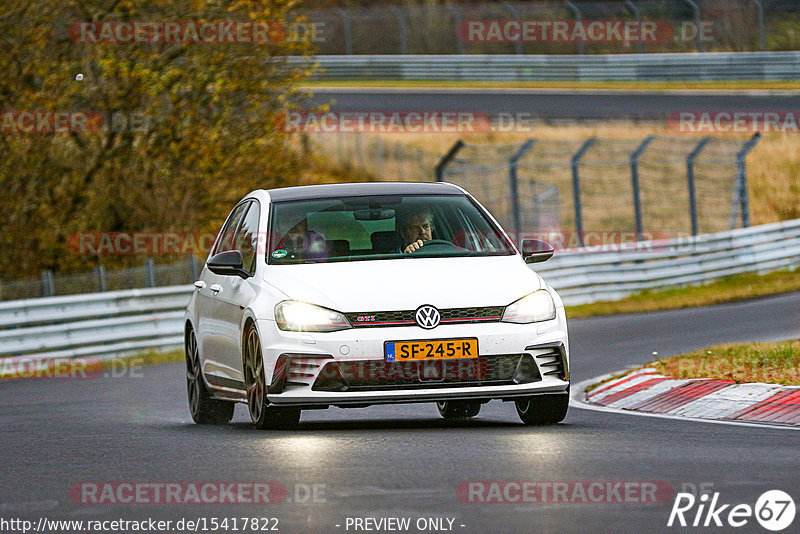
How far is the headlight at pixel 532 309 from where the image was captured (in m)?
9.88

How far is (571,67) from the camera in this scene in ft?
163

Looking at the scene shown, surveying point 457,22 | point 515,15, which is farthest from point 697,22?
point 457,22

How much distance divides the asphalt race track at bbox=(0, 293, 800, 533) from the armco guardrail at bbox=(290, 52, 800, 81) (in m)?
34.7

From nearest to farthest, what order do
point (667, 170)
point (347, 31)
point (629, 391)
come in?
point (629, 391)
point (667, 170)
point (347, 31)

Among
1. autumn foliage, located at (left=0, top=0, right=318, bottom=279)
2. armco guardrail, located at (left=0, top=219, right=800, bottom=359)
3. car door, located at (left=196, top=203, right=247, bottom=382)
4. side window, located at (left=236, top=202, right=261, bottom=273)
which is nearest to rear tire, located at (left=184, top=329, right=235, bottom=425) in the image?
car door, located at (left=196, top=203, right=247, bottom=382)

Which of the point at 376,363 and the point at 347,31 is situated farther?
the point at 347,31

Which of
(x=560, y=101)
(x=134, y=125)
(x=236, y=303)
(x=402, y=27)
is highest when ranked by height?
(x=402, y=27)

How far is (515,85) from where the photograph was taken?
50750 millimetres

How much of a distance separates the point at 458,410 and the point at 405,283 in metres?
2.19

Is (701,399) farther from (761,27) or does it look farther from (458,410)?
(761,27)

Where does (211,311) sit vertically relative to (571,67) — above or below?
below

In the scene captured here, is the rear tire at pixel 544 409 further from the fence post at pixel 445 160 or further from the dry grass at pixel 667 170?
the dry grass at pixel 667 170

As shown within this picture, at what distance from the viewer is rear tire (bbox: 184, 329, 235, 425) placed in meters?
11.7

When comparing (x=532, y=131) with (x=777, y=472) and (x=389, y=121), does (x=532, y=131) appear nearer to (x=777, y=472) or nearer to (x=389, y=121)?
(x=389, y=121)
